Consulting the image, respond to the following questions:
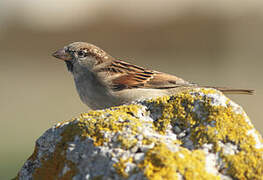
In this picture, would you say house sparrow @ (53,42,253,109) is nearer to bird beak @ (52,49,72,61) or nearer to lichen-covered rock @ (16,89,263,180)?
A: bird beak @ (52,49,72,61)

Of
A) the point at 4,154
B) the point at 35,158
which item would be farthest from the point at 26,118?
the point at 35,158

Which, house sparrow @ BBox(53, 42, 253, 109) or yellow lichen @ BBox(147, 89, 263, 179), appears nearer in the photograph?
yellow lichen @ BBox(147, 89, 263, 179)

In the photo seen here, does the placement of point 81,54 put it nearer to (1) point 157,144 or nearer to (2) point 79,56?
(2) point 79,56

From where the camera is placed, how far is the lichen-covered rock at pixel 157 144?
2057 millimetres

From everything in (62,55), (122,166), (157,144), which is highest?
(62,55)

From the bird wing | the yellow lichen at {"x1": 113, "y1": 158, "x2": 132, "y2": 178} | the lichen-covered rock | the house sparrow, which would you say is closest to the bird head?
the house sparrow

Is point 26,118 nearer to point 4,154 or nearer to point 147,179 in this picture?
point 4,154

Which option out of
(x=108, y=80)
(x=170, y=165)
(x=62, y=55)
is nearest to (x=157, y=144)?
(x=170, y=165)

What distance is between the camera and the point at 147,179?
77.7 inches

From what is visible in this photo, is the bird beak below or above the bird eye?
below

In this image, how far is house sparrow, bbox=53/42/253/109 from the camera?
4211 millimetres

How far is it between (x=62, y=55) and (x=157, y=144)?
263 centimetres

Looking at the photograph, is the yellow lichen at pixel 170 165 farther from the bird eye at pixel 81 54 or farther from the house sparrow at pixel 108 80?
the bird eye at pixel 81 54

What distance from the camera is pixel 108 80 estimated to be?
4.38 m
